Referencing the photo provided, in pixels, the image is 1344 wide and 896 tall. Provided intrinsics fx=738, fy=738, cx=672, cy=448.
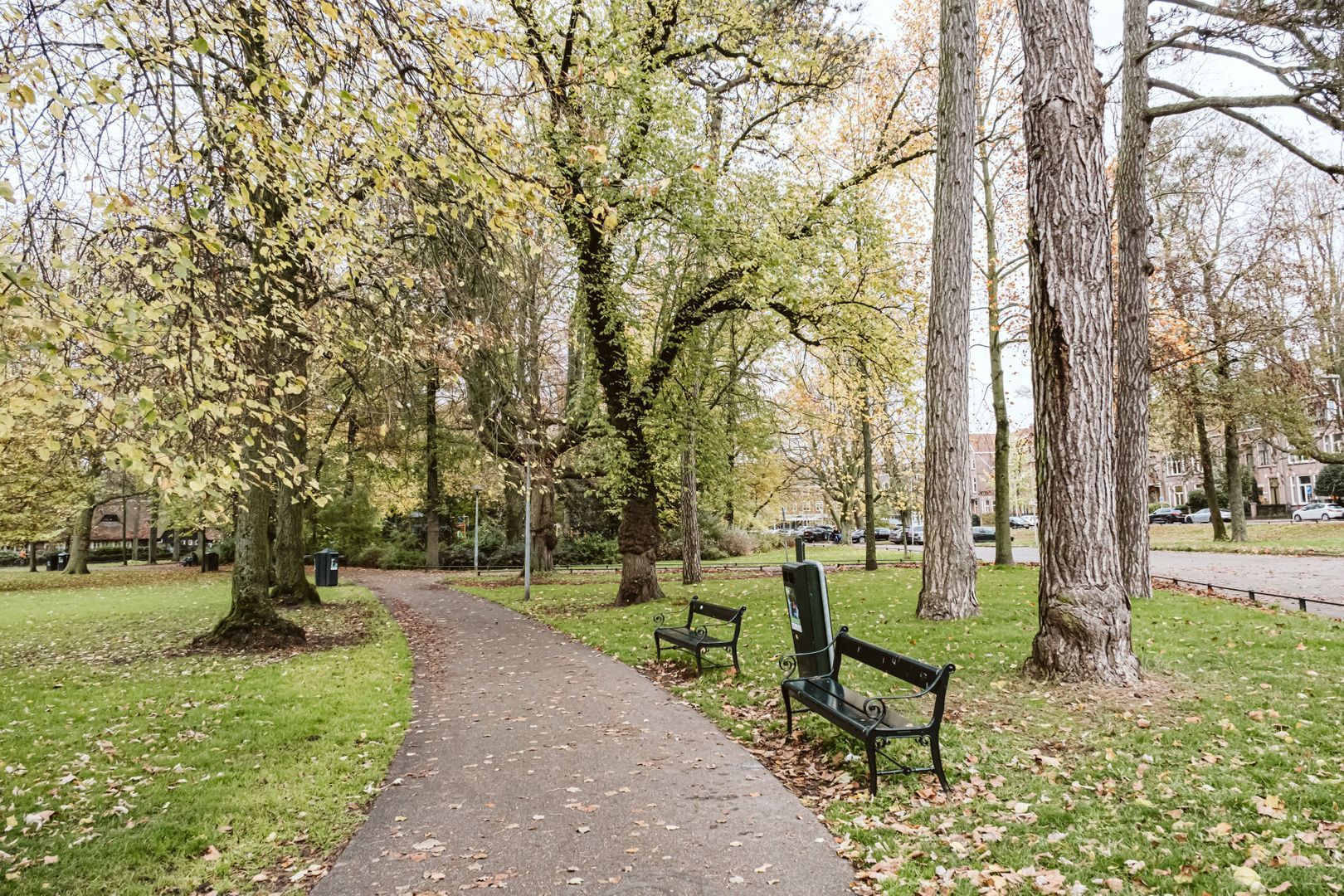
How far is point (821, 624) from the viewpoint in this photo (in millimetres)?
6543

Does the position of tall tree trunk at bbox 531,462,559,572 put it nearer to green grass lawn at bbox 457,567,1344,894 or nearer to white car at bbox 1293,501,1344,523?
green grass lawn at bbox 457,567,1344,894

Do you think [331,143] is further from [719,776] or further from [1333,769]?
[1333,769]

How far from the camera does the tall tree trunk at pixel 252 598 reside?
1173 cm

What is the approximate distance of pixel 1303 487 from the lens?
54812 millimetres

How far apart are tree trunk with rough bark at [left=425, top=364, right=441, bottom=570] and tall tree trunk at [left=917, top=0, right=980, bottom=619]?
1746 centimetres

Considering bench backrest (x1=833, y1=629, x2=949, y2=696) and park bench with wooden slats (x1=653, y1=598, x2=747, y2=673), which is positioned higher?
bench backrest (x1=833, y1=629, x2=949, y2=696)

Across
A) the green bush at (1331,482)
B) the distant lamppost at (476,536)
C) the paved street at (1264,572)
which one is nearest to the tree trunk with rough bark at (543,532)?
the distant lamppost at (476,536)

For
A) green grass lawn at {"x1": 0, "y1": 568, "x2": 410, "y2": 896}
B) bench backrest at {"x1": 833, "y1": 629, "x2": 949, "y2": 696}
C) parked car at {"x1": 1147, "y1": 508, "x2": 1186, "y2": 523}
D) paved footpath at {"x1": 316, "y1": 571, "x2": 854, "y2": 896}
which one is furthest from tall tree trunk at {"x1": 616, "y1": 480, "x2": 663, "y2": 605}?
parked car at {"x1": 1147, "y1": 508, "x2": 1186, "y2": 523}

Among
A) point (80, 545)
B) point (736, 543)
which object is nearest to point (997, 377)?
point (736, 543)

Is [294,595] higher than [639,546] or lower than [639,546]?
lower

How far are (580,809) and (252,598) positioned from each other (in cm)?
960

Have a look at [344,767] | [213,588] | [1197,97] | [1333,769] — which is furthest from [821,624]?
[213,588]

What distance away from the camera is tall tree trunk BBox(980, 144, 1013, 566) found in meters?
18.5

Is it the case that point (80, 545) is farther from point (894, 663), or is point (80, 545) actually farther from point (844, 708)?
point (894, 663)
